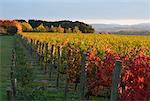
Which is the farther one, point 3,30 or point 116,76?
point 3,30

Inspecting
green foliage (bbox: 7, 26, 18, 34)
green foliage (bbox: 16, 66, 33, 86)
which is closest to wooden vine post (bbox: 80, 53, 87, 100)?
green foliage (bbox: 16, 66, 33, 86)

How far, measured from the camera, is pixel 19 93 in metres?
11.2

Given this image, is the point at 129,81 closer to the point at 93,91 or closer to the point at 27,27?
the point at 93,91

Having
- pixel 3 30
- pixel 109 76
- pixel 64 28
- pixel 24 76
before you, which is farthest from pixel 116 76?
pixel 64 28

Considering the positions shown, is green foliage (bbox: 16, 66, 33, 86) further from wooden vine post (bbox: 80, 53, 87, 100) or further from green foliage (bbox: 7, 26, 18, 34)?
green foliage (bbox: 7, 26, 18, 34)

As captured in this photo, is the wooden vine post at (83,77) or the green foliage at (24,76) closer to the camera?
the wooden vine post at (83,77)

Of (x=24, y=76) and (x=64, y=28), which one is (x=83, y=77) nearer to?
(x=24, y=76)

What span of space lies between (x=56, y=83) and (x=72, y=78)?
5.77 ft

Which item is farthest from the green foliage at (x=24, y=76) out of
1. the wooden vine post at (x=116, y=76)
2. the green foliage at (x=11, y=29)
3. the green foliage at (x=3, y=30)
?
the green foliage at (x=11, y=29)

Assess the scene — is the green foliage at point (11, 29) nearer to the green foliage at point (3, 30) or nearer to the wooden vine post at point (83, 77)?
the green foliage at point (3, 30)

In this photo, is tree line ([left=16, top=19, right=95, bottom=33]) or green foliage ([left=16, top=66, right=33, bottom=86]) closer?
green foliage ([left=16, top=66, right=33, bottom=86])

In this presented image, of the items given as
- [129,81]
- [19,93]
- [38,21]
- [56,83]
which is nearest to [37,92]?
[19,93]

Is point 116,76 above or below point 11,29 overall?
above

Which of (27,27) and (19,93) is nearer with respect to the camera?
(19,93)
